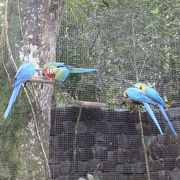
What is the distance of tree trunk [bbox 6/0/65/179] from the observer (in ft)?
7.20

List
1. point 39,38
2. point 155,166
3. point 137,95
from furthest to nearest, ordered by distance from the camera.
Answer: point 155,166 < point 39,38 < point 137,95

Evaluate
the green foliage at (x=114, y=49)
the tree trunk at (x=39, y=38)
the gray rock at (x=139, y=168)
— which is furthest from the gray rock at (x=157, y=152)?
the tree trunk at (x=39, y=38)

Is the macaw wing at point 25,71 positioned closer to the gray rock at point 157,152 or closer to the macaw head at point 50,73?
the macaw head at point 50,73

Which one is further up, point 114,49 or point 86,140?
point 114,49

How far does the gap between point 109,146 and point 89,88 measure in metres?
0.61

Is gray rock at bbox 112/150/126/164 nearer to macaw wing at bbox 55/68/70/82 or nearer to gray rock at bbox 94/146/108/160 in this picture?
gray rock at bbox 94/146/108/160

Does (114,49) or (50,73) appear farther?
(114,49)

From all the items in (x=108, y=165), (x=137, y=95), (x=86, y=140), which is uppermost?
(x=137, y=95)

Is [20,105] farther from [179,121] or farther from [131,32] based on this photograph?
[179,121]

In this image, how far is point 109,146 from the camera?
8.76 ft

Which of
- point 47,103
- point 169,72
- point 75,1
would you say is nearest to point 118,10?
point 75,1

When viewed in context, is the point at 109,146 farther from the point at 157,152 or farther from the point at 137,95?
the point at 137,95

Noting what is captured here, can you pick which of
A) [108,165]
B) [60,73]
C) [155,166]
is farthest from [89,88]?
[155,166]

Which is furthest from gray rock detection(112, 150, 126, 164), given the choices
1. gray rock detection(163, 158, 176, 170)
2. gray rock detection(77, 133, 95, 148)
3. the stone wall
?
gray rock detection(163, 158, 176, 170)
